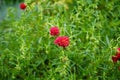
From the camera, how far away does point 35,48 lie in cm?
223

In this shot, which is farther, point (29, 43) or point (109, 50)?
point (29, 43)

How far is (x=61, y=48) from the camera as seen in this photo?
2.05 metres

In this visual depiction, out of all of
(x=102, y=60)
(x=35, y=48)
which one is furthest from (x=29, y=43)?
(x=102, y=60)

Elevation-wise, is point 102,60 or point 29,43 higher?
point 29,43

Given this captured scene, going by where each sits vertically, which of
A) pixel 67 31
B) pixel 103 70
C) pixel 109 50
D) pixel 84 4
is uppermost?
pixel 84 4

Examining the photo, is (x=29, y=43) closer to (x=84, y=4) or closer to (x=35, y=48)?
(x=35, y=48)

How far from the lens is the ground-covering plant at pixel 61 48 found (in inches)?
82.2

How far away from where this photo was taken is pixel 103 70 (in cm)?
213

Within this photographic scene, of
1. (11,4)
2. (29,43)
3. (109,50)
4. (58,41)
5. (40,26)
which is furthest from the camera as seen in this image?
(11,4)

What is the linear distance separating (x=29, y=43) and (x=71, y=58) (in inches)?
12.8

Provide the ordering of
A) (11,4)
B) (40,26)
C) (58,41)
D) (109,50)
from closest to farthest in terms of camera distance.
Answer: (58,41) → (109,50) → (40,26) → (11,4)

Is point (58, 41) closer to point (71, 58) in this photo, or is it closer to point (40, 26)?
point (71, 58)

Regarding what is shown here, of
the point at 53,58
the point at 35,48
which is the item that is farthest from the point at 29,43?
the point at 53,58

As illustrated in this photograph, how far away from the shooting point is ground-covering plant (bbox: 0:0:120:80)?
2088 millimetres
